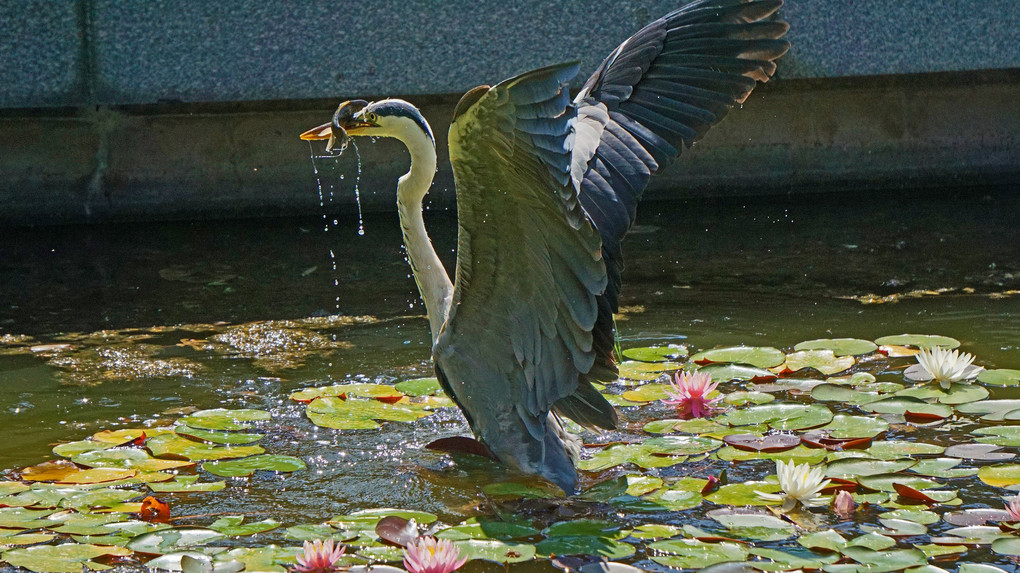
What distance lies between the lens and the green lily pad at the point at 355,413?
346 cm

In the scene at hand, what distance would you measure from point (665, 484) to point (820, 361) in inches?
44.4

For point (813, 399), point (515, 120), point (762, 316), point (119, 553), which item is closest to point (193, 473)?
point (119, 553)

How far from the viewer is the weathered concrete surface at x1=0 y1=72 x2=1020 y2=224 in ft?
19.9

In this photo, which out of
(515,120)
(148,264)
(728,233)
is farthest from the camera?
(728,233)

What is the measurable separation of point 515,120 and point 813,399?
159cm

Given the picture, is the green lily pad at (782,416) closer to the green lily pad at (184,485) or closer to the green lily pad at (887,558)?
the green lily pad at (887,558)

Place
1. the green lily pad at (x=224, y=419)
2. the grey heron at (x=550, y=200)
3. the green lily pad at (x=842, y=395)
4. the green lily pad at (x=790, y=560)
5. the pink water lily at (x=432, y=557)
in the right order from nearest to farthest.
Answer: the pink water lily at (x=432, y=557)
the green lily pad at (x=790, y=560)
the grey heron at (x=550, y=200)
the green lily pad at (x=224, y=419)
the green lily pad at (x=842, y=395)

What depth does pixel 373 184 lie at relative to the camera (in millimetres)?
6398

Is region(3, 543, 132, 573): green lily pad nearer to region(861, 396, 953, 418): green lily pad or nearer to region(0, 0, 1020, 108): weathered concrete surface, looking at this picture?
region(861, 396, 953, 418): green lily pad

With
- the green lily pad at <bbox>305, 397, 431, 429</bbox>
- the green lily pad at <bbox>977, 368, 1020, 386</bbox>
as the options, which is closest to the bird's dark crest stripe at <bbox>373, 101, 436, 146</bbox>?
the green lily pad at <bbox>305, 397, 431, 429</bbox>

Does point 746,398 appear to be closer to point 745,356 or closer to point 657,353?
point 745,356

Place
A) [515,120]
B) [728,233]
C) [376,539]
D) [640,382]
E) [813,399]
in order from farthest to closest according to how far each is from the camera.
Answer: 1. [728,233]
2. [640,382]
3. [813,399]
4. [376,539]
5. [515,120]

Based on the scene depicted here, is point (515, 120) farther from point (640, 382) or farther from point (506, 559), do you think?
point (640, 382)

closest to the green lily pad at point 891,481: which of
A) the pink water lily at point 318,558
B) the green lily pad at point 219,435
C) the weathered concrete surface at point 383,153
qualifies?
the pink water lily at point 318,558
